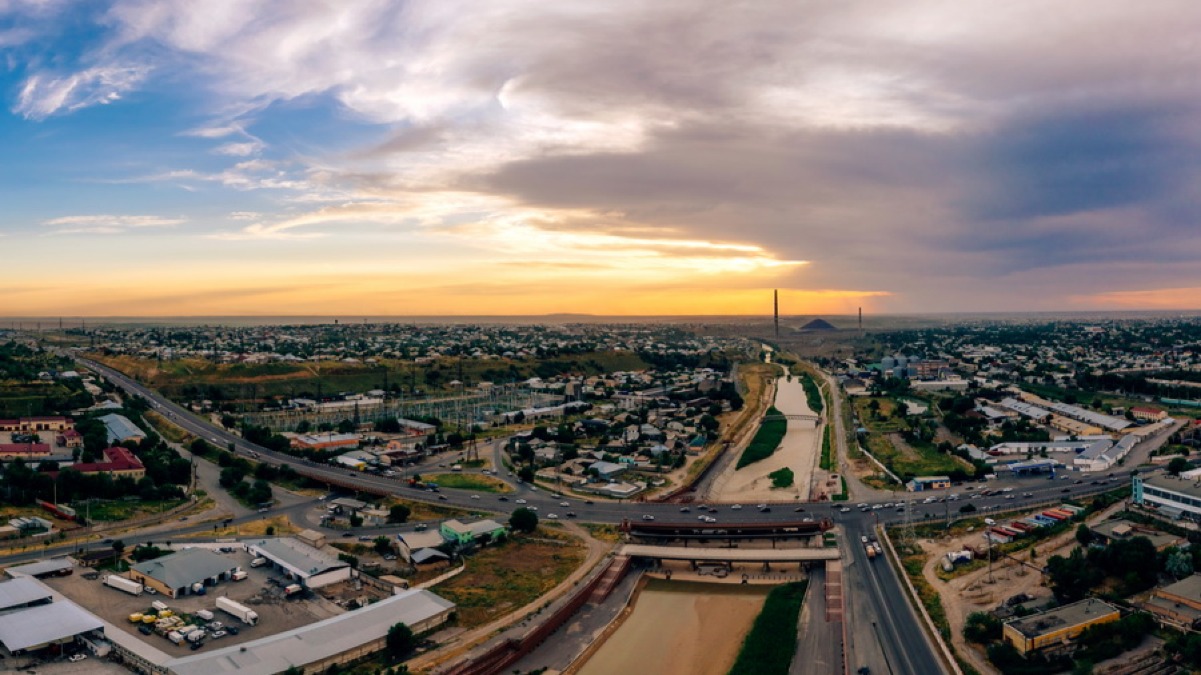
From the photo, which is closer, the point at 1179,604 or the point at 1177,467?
the point at 1179,604

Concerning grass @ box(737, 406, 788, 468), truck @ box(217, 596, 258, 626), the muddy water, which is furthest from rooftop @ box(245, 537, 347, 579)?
grass @ box(737, 406, 788, 468)

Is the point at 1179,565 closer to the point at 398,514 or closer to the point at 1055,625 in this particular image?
the point at 1055,625

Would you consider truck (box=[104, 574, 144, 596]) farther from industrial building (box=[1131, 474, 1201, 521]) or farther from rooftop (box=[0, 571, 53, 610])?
industrial building (box=[1131, 474, 1201, 521])

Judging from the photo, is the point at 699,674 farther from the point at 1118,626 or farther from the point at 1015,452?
the point at 1015,452

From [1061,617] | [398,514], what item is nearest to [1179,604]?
[1061,617]

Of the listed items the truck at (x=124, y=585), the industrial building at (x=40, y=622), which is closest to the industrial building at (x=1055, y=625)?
the industrial building at (x=40, y=622)

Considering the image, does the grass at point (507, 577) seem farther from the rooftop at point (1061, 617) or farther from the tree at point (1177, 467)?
the tree at point (1177, 467)
